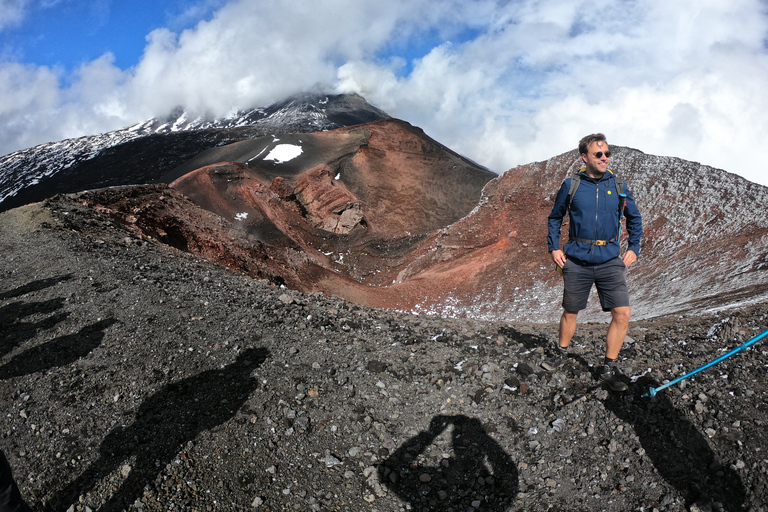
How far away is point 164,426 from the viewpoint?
4.12 metres

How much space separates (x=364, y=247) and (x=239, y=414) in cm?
1841

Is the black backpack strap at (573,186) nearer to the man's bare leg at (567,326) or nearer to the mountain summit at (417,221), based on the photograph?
the man's bare leg at (567,326)

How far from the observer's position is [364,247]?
22.6 m

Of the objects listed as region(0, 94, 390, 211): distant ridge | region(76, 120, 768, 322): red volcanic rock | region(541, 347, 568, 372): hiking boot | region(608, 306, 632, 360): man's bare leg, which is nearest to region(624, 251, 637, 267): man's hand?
region(608, 306, 632, 360): man's bare leg

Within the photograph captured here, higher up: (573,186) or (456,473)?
(573,186)

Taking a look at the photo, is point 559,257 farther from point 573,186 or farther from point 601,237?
point 573,186

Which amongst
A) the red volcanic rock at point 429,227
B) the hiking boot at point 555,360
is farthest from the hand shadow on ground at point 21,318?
the red volcanic rock at point 429,227

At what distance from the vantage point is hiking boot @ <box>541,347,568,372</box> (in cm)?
469

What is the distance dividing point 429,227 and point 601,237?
890 inches

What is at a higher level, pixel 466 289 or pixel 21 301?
pixel 21 301

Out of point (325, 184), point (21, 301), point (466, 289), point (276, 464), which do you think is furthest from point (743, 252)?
point (325, 184)

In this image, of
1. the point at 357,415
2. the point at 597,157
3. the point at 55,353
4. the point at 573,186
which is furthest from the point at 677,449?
the point at 55,353

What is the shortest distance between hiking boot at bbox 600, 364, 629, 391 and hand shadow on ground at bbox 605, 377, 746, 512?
0.21 ft

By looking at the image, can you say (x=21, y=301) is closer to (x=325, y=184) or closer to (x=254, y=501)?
(x=254, y=501)
